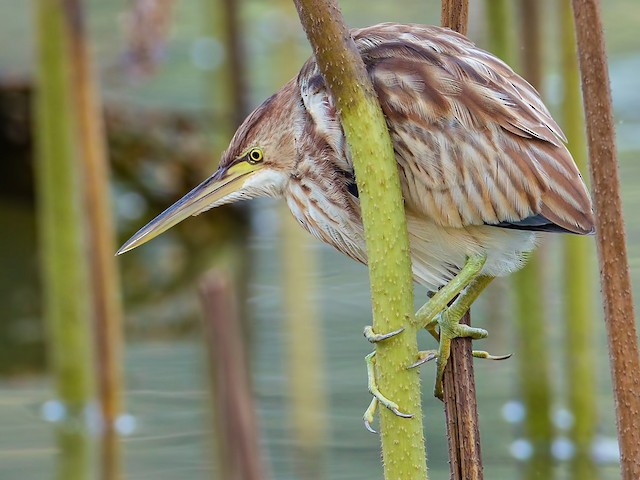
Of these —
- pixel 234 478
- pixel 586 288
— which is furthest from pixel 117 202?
pixel 234 478

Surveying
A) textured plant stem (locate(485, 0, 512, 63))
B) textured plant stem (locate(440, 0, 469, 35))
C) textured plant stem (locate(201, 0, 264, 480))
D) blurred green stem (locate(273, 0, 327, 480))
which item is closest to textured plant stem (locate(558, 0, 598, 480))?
textured plant stem (locate(485, 0, 512, 63))

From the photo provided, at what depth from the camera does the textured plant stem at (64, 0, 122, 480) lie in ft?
9.29

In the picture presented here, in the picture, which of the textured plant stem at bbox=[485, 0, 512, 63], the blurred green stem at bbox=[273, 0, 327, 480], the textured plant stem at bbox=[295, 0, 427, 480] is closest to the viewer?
the textured plant stem at bbox=[295, 0, 427, 480]

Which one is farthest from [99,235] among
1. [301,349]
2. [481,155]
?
[481,155]

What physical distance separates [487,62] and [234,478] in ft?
2.29

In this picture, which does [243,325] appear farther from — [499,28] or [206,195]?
[206,195]

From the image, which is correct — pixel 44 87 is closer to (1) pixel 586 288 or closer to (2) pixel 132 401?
(2) pixel 132 401

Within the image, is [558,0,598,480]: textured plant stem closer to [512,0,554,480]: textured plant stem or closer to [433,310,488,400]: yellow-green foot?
[512,0,554,480]: textured plant stem

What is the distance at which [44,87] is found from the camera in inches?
115

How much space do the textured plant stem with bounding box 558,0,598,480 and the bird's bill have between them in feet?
3.40

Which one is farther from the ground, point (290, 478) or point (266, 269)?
point (266, 269)

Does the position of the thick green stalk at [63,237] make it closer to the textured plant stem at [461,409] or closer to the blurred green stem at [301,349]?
the blurred green stem at [301,349]

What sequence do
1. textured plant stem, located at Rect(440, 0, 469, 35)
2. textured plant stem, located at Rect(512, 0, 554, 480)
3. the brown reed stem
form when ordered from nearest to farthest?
textured plant stem, located at Rect(440, 0, 469, 35), the brown reed stem, textured plant stem, located at Rect(512, 0, 554, 480)

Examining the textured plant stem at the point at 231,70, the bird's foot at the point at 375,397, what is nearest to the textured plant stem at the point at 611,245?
the bird's foot at the point at 375,397
